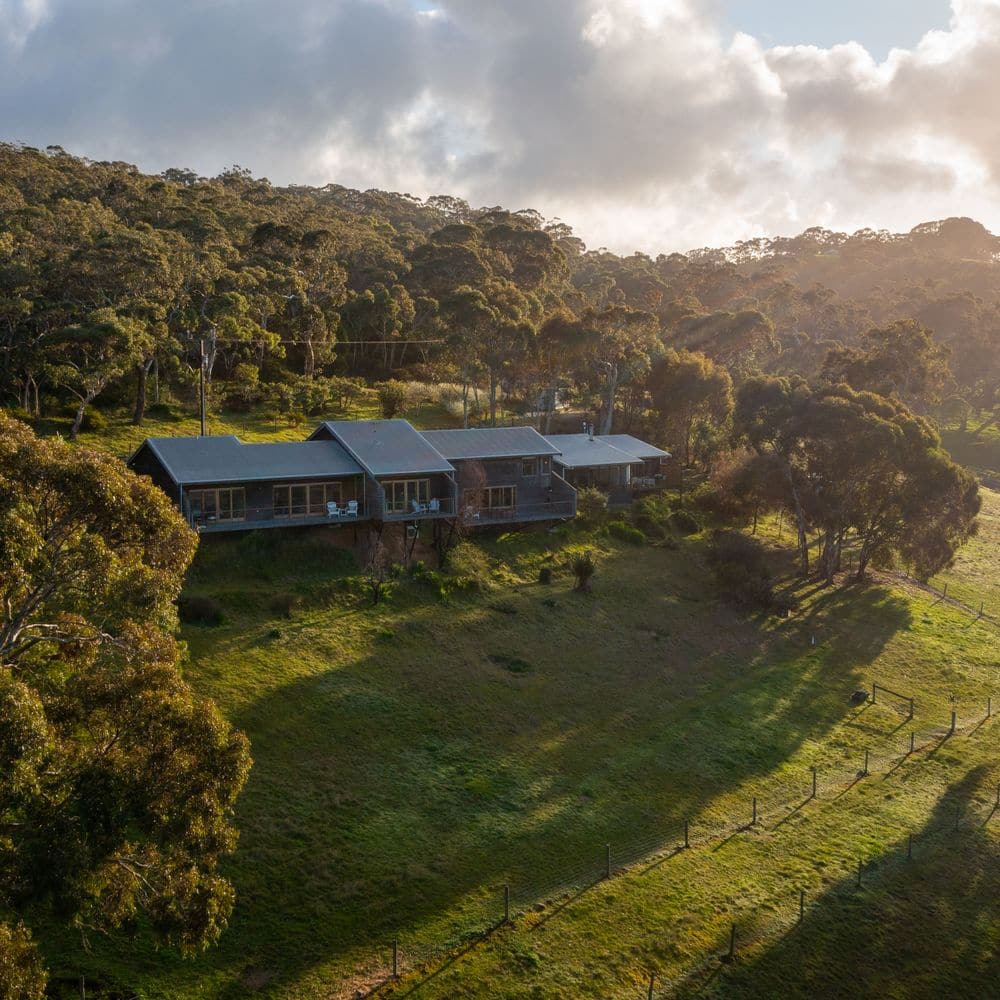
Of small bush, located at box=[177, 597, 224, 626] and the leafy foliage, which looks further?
small bush, located at box=[177, 597, 224, 626]

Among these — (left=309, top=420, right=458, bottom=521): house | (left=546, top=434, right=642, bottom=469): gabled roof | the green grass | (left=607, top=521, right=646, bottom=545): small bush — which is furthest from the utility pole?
(left=607, top=521, right=646, bottom=545): small bush

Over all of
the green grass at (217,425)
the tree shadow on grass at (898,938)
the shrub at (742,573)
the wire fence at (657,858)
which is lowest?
the tree shadow on grass at (898,938)

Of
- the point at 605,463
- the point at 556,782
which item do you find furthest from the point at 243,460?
the point at 605,463

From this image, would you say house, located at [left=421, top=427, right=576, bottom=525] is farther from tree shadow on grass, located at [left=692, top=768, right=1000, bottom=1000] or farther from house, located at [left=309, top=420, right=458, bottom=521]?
tree shadow on grass, located at [left=692, top=768, right=1000, bottom=1000]

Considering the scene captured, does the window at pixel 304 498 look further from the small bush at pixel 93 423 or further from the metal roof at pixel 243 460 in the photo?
the small bush at pixel 93 423

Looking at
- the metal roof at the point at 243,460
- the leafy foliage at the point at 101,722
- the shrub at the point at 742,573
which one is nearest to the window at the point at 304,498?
the metal roof at the point at 243,460

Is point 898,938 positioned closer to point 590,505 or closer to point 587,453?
point 590,505

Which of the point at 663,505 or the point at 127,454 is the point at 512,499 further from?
the point at 127,454

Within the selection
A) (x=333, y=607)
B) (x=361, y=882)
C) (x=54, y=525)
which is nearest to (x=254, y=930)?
(x=361, y=882)
